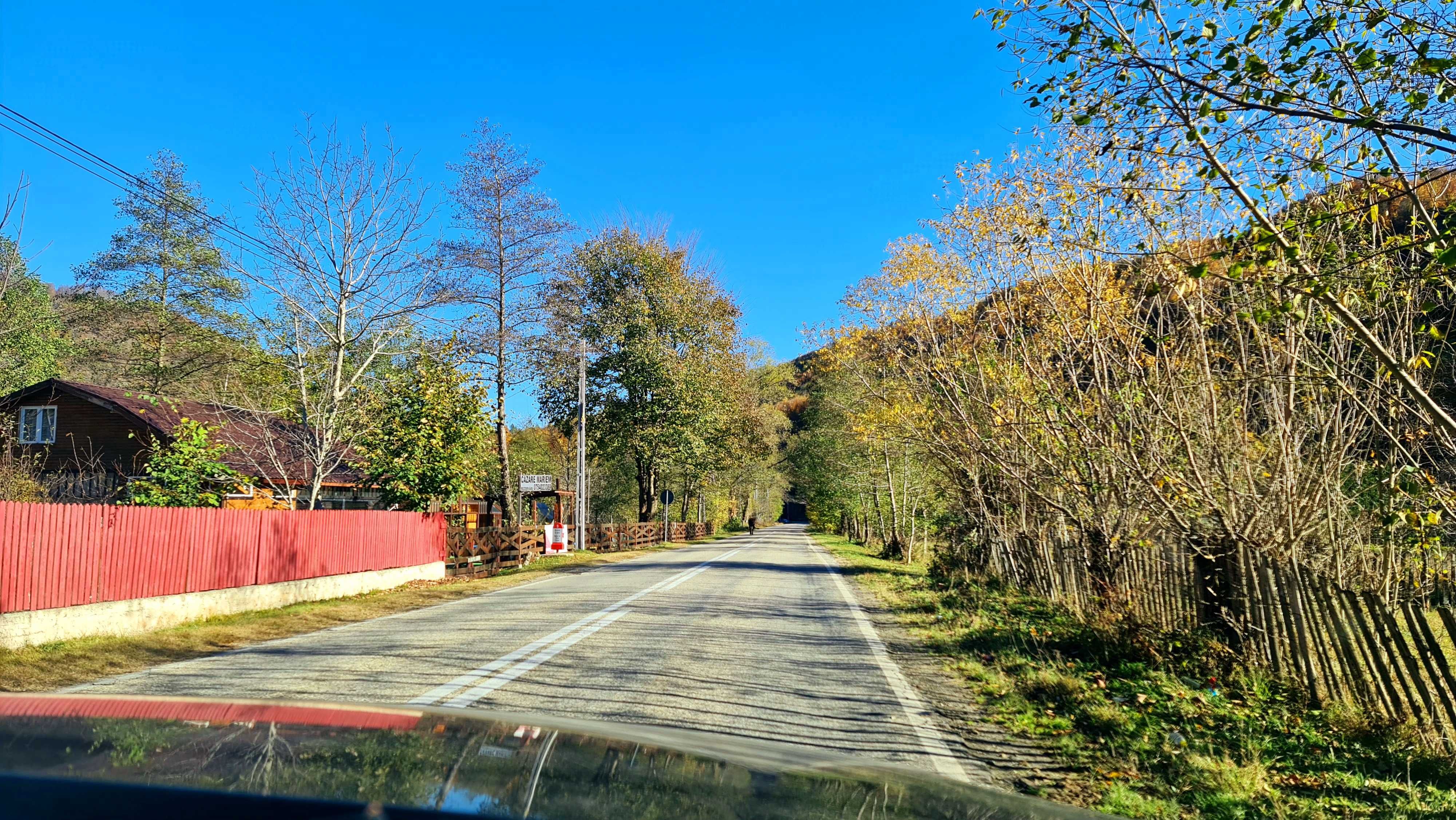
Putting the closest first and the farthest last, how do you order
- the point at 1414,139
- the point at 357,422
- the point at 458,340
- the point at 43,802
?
1. the point at 43,802
2. the point at 1414,139
3. the point at 357,422
4. the point at 458,340

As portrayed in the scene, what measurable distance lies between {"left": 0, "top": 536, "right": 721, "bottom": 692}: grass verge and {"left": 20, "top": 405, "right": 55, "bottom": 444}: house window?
1846cm

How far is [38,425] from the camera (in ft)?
91.8


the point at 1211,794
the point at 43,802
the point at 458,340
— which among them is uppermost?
the point at 458,340

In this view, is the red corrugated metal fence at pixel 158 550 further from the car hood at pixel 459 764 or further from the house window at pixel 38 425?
the house window at pixel 38 425

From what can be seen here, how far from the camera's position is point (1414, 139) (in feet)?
15.5

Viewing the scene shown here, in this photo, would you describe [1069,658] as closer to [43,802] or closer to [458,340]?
[43,802]

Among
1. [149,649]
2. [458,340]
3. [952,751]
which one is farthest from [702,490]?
[952,751]

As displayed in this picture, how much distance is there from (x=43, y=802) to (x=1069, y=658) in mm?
8960

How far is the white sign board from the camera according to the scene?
2897 centimetres

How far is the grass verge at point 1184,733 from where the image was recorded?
A: 4707 mm

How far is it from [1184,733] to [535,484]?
24.9m

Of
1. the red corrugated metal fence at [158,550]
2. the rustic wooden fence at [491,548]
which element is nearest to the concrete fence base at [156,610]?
the red corrugated metal fence at [158,550]

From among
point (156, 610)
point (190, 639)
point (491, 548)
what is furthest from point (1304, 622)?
point (491, 548)

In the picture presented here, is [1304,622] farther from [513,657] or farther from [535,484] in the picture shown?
[535,484]
